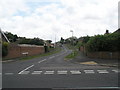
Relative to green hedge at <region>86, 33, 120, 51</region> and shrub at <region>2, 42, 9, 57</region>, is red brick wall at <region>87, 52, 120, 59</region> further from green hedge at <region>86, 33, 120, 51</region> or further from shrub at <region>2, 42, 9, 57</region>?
shrub at <region>2, 42, 9, 57</region>

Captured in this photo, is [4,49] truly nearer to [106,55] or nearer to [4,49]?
[4,49]

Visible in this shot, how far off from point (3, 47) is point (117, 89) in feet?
88.3

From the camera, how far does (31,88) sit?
8688 mm

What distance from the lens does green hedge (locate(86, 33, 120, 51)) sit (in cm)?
2736

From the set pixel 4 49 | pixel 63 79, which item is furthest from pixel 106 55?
pixel 63 79

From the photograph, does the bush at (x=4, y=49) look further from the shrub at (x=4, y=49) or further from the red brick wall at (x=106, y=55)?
the red brick wall at (x=106, y=55)

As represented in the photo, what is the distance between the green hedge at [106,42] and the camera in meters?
27.4

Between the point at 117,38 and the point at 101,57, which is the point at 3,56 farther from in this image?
the point at 117,38

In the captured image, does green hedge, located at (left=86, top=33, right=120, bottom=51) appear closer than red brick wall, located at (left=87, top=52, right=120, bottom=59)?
No

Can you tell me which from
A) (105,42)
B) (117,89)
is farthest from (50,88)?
(105,42)

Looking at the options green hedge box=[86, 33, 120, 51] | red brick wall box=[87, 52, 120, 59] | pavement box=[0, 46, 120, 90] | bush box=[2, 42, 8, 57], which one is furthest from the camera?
bush box=[2, 42, 8, 57]

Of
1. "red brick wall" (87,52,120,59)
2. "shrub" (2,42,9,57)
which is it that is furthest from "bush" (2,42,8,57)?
"red brick wall" (87,52,120,59)

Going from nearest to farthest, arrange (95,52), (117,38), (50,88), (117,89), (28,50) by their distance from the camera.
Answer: (117,89)
(50,88)
(117,38)
(95,52)
(28,50)

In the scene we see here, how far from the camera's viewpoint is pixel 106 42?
27750 millimetres
